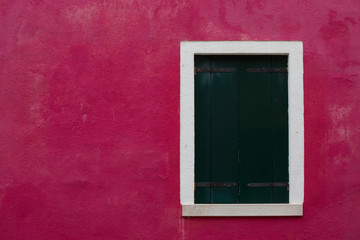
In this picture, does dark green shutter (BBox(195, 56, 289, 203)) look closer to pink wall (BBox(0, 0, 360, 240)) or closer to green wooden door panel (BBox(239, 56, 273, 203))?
green wooden door panel (BBox(239, 56, 273, 203))

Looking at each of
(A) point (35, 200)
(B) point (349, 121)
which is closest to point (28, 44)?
(A) point (35, 200)

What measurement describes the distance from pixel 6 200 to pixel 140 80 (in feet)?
5.99

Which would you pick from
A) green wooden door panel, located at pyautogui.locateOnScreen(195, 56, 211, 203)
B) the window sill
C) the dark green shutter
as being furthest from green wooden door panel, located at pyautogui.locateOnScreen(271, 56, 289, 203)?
green wooden door panel, located at pyautogui.locateOnScreen(195, 56, 211, 203)

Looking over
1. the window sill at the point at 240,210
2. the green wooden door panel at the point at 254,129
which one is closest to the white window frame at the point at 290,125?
the window sill at the point at 240,210

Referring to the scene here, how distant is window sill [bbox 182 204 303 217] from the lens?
15.3 ft

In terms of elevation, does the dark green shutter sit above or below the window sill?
above

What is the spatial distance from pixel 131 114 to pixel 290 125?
162 cm

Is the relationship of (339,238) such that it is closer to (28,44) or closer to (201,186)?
(201,186)

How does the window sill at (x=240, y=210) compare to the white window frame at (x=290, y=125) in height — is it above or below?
below

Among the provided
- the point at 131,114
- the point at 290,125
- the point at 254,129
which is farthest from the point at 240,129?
the point at 131,114

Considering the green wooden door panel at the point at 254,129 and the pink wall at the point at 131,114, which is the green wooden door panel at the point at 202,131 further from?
the green wooden door panel at the point at 254,129

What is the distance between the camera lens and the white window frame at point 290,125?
4.66 metres

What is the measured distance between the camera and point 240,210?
4.65m

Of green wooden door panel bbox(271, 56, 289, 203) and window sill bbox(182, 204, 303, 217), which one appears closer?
window sill bbox(182, 204, 303, 217)
